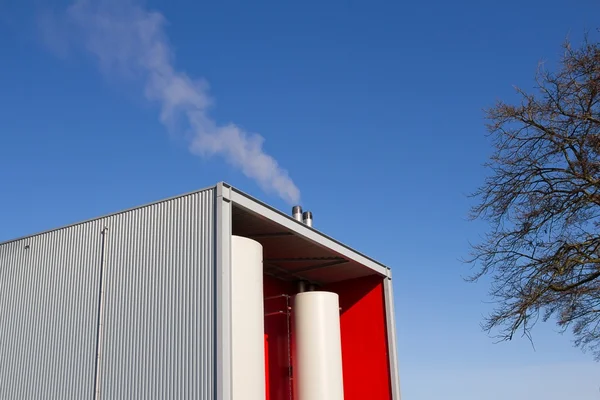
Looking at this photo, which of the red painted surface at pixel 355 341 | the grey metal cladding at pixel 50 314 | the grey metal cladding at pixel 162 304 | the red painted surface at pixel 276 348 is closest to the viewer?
the grey metal cladding at pixel 162 304

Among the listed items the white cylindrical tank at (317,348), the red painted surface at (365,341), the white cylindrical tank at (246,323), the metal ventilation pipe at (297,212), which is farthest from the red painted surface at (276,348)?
the white cylindrical tank at (246,323)

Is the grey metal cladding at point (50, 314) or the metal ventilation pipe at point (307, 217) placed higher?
the metal ventilation pipe at point (307, 217)

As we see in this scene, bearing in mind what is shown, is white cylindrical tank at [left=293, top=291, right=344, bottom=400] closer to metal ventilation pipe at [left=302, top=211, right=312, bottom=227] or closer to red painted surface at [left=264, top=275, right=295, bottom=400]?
red painted surface at [left=264, top=275, right=295, bottom=400]

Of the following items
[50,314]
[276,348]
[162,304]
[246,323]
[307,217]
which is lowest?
[246,323]

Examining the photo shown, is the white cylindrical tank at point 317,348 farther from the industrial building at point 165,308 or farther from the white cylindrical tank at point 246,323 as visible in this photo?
the white cylindrical tank at point 246,323

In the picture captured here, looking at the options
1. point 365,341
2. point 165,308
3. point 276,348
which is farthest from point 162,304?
point 365,341

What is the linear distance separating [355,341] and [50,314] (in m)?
7.19

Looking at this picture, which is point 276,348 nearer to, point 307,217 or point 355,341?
point 355,341

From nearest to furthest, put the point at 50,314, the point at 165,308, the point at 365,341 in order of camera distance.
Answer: the point at 165,308
the point at 50,314
the point at 365,341

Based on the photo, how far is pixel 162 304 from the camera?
10828 millimetres

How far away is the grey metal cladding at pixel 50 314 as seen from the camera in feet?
38.4

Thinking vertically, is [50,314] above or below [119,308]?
above

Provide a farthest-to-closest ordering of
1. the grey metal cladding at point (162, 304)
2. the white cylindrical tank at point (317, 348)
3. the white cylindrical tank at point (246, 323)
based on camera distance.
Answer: the white cylindrical tank at point (317, 348) → the white cylindrical tank at point (246, 323) → the grey metal cladding at point (162, 304)

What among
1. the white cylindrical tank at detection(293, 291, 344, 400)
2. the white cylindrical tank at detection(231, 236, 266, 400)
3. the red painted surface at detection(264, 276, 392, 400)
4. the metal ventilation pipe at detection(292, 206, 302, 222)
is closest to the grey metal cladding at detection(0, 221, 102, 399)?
the white cylindrical tank at detection(231, 236, 266, 400)
